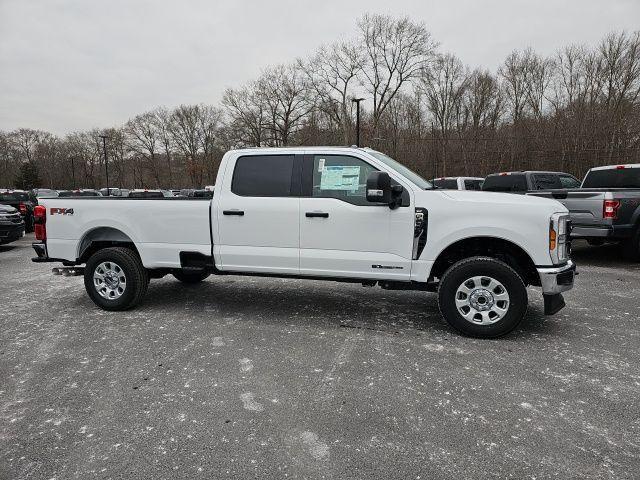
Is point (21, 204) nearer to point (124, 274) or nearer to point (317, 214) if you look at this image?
point (124, 274)

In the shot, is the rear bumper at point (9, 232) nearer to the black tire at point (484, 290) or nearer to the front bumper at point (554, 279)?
the black tire at point (484, 290)

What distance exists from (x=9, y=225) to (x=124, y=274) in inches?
330

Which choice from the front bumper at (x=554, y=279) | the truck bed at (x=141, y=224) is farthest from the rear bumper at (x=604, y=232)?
the truck bed at (x=141, y=224)

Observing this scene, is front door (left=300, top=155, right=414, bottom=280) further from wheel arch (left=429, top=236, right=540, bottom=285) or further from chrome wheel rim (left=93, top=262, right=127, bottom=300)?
chrome wheel rim (left=93, top=262, right=127, bottom=300)

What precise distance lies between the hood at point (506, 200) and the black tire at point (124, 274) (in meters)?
3.86

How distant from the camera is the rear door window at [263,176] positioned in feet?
16.2

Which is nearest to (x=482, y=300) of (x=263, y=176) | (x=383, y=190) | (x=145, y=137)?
(x=383, y=190)

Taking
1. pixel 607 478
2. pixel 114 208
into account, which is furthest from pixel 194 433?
pixel 114 208

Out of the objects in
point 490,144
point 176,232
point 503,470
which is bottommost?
point 503,470

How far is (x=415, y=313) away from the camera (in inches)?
211

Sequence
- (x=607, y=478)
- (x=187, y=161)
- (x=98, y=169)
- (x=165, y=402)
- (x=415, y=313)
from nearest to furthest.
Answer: (x=607, y=478) → (x=165, y=402) → (x=415, y=313) → (x=187, y=161) → (x=98, y=169)

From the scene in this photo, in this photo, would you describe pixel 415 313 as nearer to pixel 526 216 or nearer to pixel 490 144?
pixel 526 216

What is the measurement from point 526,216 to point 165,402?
12.0 ft

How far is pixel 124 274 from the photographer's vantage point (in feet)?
17.8
